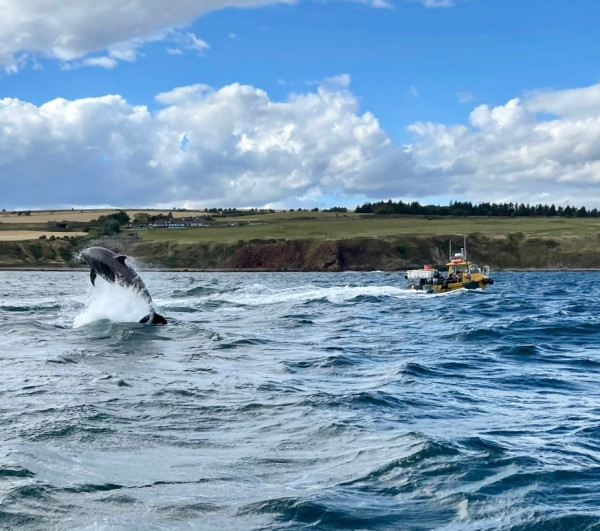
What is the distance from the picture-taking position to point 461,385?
67.7 ft

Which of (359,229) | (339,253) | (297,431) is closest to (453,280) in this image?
(297,431)

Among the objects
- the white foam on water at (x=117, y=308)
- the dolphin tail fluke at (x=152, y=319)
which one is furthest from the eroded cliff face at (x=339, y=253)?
the dolphin tail fluke at (x=152, y=319)

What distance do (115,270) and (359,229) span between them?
463 feet

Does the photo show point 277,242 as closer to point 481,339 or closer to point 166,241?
point 166,241

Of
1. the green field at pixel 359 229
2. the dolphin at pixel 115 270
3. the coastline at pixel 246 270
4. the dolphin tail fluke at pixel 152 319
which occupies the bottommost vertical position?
the coastline at pixel 246 270

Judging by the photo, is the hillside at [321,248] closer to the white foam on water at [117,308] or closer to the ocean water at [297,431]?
the white foam on water at [117,308]

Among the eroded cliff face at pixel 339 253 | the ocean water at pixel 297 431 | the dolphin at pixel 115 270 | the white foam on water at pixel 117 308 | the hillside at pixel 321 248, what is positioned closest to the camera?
the ocean water at pixel 297 431

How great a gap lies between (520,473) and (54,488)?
6657mm

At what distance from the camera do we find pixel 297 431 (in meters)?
15.4

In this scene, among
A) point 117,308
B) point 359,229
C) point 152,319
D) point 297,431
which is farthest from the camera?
point 359,229

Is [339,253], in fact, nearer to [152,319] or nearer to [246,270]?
[246,270]

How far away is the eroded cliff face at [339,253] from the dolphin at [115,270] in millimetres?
109990

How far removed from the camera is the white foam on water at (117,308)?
37150 mm

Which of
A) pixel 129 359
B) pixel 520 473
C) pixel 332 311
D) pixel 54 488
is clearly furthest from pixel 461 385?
pixel 332 311
